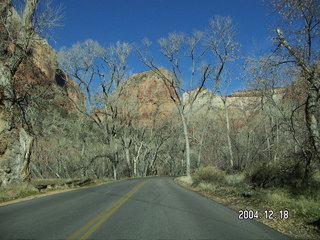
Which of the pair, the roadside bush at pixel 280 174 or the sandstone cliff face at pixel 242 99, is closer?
the roadside bush at pixel 280 174

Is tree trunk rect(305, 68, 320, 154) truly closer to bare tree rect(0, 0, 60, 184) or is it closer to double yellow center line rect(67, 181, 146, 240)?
double yellow center line rect(67, 181, 146, 240)

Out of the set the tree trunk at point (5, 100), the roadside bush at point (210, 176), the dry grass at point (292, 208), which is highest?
the tree trunk at point (5, 100)

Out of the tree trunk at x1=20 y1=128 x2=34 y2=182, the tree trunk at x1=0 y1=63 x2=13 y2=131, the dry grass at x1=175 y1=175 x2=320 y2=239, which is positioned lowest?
the dry grass at x1=175 y1=175 x2=320 y2=239

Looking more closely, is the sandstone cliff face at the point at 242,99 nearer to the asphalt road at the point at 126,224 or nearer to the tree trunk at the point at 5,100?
the asphalt road at the point at 126,224

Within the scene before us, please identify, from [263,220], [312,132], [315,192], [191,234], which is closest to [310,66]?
[312,132]

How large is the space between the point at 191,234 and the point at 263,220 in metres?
2.83

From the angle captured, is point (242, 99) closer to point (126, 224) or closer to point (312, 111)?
point (312, 111)

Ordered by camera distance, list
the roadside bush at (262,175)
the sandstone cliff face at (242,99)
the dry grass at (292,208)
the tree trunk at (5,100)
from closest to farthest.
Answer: the dry grass at (292,208)
the roadside bush at (262,175)
the tree trunk at (5,100)
the sandstone cliff face at (242,99)

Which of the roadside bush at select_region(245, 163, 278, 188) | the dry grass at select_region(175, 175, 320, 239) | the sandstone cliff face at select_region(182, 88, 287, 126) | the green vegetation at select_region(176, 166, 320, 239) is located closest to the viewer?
the dry grass at select_region(175, 175, 320, 239)

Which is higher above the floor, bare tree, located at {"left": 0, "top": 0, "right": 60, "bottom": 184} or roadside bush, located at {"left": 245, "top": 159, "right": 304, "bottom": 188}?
bare tree, located at {"left": 0, "top": 0, "right": 60, "bottom": 184}

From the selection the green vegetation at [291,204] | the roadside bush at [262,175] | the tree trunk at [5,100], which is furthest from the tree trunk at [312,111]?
the tree trunk at [5,100]

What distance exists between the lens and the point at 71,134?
52.7 meters

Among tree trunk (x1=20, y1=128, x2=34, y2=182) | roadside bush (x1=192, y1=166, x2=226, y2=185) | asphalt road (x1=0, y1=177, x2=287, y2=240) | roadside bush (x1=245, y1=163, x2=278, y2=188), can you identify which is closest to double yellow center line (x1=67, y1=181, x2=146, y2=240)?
asphalt road (x1=0, y1=177, x2=287, y2=240)

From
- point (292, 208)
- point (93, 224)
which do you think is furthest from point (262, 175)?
point (93, 224)
